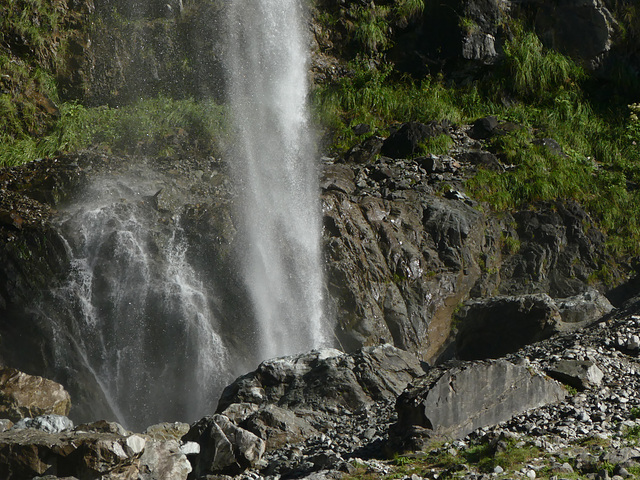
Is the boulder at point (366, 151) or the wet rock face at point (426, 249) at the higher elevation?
the boulder at point (366, 151)

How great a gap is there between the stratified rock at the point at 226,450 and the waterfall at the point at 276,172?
4.64 metres

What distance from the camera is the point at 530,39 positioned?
2019 cm

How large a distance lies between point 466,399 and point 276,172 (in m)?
8.86

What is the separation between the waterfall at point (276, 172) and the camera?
13102 mm

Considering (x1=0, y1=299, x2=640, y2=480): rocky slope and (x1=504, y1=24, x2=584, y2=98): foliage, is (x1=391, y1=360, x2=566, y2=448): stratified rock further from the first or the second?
(x1=504, y1=24, x2=584, y2=98): foliage

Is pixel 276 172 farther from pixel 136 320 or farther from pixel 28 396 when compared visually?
pixel 28 396

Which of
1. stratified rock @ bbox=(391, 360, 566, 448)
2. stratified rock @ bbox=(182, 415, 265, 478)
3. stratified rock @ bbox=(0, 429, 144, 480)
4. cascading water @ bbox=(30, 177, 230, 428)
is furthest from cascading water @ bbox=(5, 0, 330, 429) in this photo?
stratified rock @ bbox=(391, 360, 566, 448)

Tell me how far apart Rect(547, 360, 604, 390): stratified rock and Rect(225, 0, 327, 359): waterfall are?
16.6 ft

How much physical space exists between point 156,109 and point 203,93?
49.6 inches

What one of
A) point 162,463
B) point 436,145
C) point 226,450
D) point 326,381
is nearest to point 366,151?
point 436,145

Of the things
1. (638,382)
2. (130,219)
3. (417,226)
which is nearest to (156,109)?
(130,219)

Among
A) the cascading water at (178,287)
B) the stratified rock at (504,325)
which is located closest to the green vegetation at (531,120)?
the cascading water at (178,287)

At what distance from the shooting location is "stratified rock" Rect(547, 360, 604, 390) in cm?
825

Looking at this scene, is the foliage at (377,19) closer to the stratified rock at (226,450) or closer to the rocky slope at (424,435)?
the rocky slope at (424,435)
